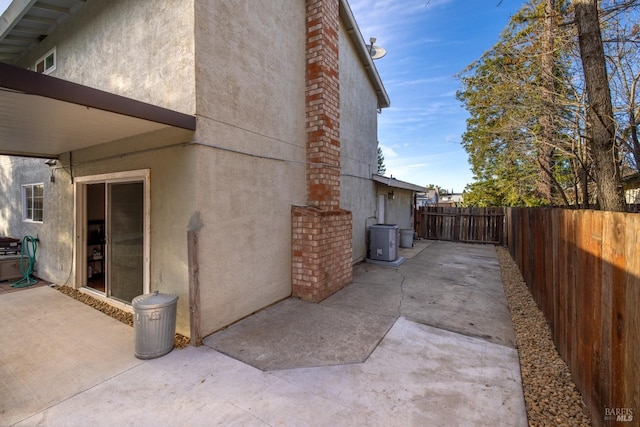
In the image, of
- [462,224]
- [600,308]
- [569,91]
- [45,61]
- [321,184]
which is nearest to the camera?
[600,308]

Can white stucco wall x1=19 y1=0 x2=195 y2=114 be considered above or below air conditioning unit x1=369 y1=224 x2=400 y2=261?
above

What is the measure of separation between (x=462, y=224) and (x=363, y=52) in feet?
30.5

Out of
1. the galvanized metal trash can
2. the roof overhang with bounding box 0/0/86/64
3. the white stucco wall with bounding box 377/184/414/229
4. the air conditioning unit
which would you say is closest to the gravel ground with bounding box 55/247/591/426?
the galvanized metal trash can

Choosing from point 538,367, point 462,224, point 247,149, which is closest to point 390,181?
point 462,224

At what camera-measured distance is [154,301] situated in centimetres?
342

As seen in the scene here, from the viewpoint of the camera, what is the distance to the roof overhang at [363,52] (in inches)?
284

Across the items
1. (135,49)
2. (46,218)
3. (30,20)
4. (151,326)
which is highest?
(30,20)

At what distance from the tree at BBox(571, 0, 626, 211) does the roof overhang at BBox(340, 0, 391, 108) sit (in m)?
4.78

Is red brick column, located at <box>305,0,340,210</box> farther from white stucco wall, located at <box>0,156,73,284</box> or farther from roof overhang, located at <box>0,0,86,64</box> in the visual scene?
white stucco wall, located at <box>0,156,73,284</box>

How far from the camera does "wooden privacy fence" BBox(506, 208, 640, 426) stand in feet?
6.12

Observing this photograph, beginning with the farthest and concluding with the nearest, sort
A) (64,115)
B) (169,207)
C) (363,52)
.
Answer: (363,52)
(169,207)
(64,115)

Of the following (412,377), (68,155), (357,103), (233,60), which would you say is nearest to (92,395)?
(412,377)

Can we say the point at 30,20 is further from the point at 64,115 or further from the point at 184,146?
the point at 184,146

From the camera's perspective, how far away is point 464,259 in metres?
9.45
